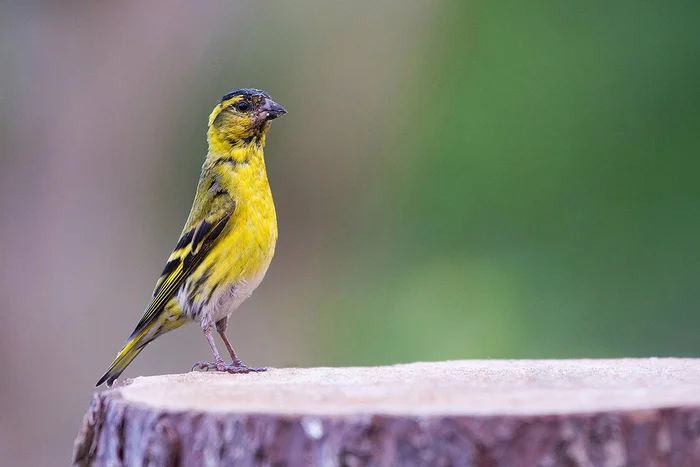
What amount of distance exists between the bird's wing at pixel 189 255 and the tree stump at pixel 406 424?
1507 millimetres

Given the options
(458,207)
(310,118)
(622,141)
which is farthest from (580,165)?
(310,118)

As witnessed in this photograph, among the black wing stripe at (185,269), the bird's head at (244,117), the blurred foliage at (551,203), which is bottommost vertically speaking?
the blurred foliage at (551,203)

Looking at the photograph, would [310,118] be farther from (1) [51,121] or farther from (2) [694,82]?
(2) [694,82]

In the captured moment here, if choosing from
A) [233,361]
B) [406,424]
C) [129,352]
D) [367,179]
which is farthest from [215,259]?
[367,179]

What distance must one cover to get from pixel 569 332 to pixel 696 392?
540 cm

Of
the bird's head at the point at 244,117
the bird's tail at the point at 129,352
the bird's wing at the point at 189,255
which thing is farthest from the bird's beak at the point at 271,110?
the bird's tail at the point at 129,352

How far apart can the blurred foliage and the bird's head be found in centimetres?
375

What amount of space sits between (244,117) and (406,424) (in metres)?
2.69

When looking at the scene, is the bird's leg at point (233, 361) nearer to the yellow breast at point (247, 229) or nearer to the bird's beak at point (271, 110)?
the yellow breast at point (247, 229)

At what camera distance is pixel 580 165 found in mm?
8945

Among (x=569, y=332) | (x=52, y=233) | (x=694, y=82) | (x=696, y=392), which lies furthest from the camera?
(x=52, y=233)

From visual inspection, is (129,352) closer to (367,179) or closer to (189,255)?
(189,255)

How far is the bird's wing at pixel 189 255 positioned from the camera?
4695mm

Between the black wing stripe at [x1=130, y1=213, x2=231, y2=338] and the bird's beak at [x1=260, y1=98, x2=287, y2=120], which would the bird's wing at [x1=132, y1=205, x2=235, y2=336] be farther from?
the bird's beak at [x1=260, y1=98, x2=287, y2=120]
